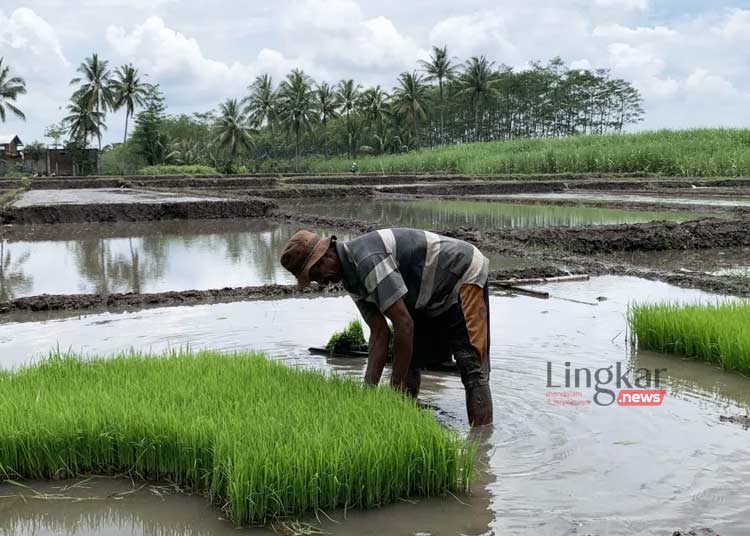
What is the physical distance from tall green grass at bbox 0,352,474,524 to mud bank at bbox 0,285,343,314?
336cm

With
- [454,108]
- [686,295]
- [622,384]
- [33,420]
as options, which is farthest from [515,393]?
[454,108]

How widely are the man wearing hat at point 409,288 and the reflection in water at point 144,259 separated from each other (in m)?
4.97

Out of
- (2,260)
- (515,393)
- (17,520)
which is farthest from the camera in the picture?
(2,260)

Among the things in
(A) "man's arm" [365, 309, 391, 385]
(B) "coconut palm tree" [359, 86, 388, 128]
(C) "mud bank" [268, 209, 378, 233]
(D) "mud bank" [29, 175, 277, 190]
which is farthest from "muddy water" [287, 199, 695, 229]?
(B) "coconut palm tree" [359, 86, 388, 128]

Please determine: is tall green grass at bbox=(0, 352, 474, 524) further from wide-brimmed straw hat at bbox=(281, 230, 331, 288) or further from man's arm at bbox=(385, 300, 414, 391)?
wide-brimmed straw hat at bbox=(281, 230, 331, 288)

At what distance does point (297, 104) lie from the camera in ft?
178

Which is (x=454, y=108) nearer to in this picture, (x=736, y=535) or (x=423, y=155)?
(x=423, y=155)

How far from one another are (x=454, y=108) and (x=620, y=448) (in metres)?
65.5

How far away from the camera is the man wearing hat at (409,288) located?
3490mm

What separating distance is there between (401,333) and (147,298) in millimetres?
4501

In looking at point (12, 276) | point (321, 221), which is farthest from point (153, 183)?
point (12, 276)

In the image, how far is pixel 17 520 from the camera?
9.71ft

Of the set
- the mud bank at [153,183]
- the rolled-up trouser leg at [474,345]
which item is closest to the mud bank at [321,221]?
the rolled-up trouser leg at [474,345]

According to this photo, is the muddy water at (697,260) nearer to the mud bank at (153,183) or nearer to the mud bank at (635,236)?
the mud bank at (635,236)
